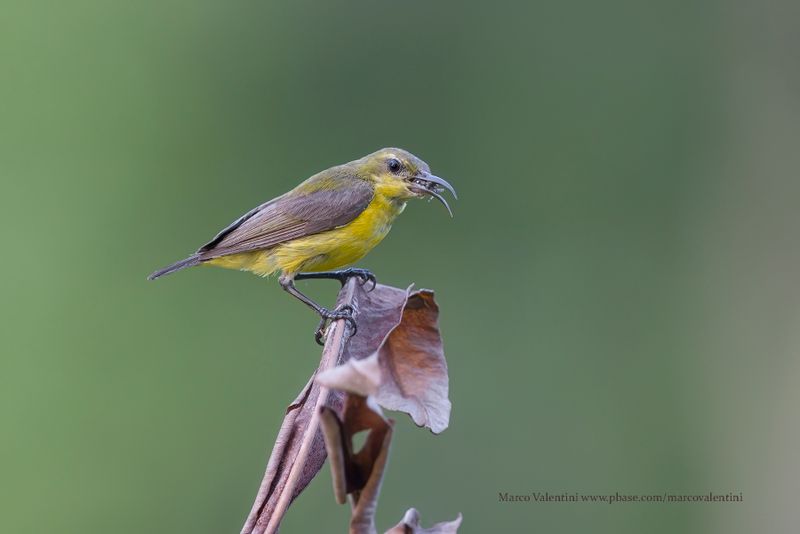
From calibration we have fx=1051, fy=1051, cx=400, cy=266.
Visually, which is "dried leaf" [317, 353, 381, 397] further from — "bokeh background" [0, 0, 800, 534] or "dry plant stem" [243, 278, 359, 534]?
"bokeh background" [0, 0, 800, 534]

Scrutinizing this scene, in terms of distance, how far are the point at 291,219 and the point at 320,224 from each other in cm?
16

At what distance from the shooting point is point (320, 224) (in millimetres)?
4758

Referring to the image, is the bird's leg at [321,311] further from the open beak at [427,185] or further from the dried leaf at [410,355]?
the open beak at [427,185]

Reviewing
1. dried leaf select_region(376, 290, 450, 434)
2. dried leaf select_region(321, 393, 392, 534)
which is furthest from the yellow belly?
dried leaf select_region(321, 393, 392, 534)

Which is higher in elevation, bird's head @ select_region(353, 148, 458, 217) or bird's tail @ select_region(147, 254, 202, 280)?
bird's head @ select_region(353, 148, 458, 217)

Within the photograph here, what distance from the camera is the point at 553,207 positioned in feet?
29.8

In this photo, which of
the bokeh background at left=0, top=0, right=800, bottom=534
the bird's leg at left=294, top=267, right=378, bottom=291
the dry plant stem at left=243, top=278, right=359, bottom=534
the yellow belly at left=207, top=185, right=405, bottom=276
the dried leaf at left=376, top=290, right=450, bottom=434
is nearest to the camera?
the dry plant stem at left=243, top=278, right=359, bottom=534

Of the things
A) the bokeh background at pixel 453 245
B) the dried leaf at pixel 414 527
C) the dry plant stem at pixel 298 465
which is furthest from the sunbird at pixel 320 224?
the dried leaf at pixel 414 527

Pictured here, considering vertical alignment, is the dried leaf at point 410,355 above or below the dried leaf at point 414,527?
above

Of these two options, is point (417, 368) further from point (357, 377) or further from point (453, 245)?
point (453, 245)

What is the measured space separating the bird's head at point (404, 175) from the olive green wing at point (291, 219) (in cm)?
10

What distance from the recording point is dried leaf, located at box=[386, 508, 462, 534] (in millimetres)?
1698

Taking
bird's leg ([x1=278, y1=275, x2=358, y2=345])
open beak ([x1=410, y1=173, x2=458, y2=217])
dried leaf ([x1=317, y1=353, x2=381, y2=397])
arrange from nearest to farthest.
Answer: dried leaf ([x1=317, y1=353, x2=381, y2=397]) < bird's leg ([x1=278, y1=275, x2=358, y2=345]) < open beak ([x1=410, y1=173, x2=458, y2=217])

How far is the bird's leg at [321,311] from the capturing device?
236cm
